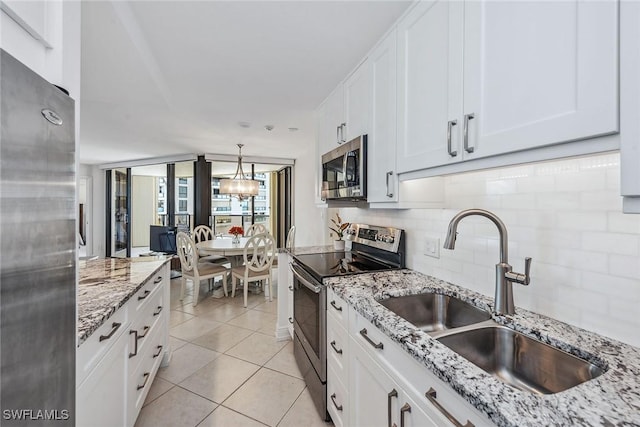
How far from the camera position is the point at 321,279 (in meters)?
1.61

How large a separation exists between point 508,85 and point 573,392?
33.1 inches

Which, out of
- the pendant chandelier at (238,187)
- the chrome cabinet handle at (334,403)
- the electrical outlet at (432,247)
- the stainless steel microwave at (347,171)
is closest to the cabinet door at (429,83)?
the stainless steel microwave at (347,171)

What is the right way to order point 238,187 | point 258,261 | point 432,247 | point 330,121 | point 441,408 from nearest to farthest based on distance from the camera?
1. point 441,408
2. point 432,247
3. point 330,121
4. point 258,261
5. point 238,187

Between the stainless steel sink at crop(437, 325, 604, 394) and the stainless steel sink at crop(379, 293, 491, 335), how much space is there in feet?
0.84

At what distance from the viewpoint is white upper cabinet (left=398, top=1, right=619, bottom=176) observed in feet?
2.15

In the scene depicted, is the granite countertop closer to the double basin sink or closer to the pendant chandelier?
the double basin sink

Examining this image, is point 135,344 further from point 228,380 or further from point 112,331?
point 228,380

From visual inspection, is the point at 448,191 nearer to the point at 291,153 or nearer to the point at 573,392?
the point at 573,392

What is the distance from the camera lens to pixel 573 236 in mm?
977

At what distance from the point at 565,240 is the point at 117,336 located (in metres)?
1.90

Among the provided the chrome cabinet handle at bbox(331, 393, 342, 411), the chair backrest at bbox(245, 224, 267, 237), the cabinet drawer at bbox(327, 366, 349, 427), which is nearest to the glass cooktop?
the cabinet drawer at bbox(327, 366, 349, 427)

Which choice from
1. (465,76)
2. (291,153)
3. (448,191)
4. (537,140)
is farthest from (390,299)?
(291,153)

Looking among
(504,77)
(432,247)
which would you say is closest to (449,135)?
(504,77)

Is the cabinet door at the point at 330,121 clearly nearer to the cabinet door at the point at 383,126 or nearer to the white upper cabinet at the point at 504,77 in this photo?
the cabinet door at the point at 383,126
